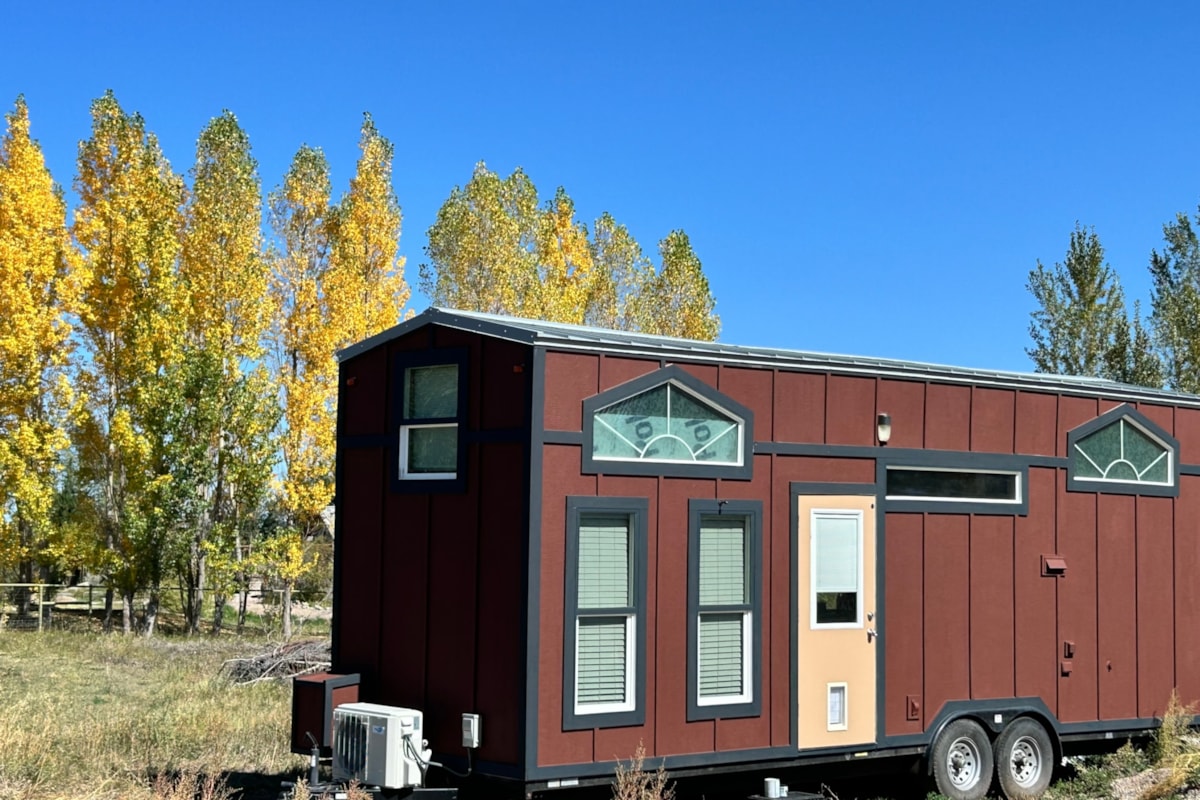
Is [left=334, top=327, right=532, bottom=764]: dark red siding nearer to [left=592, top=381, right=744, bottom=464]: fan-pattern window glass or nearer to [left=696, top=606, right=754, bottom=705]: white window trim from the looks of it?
[left=592, top=381, right=744, bottom=464]: fan-pattern window glass

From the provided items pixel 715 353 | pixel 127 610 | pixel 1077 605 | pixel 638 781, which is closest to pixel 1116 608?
pixel 1077 605

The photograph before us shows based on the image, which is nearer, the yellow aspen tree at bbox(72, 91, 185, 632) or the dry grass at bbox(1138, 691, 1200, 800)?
the dry grass at bbox(1138, 691, 1200, 800)

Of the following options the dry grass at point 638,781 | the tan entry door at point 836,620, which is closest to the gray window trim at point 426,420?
the dry grass at point 638,781

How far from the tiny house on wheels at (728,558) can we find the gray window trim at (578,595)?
22 millimetres

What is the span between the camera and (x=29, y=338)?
2781 centimetres

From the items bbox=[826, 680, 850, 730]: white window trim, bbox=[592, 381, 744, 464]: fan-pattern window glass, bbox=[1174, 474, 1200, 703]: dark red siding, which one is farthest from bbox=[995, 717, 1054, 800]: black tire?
bbox=[592, 381, 744, 464]: fan-pattern window glass

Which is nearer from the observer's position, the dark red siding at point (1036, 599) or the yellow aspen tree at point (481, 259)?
the dark red siding at point (1036, 599)

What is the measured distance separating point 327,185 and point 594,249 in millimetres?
10952

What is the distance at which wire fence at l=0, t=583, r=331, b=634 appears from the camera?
3025cm

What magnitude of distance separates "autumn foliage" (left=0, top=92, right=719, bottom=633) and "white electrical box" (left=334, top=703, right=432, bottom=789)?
62.9ft

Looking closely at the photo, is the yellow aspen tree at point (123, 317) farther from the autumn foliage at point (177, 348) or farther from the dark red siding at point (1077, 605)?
the dark red siding at point (1077, 605)

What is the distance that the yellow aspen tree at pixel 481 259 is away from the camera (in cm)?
3600

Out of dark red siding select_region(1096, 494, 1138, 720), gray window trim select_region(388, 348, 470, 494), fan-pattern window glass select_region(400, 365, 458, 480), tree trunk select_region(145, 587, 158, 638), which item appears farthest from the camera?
tree trunk select_region(145, 587, 158, 638)

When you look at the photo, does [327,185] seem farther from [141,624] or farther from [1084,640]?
[1084,640]
